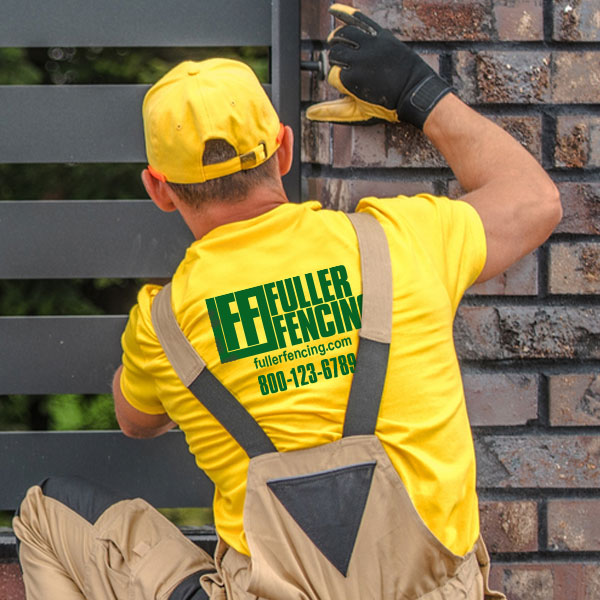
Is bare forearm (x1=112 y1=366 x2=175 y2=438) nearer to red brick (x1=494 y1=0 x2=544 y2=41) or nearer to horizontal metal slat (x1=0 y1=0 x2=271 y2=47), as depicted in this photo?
horizontal metal slat (x1=0 y1=0 x2=271 y2=47)

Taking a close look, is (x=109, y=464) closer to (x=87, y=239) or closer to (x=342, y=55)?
(x=87, y=239)

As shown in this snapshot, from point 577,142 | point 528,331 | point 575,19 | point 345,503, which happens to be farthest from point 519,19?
point 345,503

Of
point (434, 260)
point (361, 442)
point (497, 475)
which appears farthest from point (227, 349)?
point (497, 475)

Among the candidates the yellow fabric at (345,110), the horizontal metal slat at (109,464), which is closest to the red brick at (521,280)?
the yellow fabric at (345,110)

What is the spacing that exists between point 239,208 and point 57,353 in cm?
89

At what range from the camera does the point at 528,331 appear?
1688 mm

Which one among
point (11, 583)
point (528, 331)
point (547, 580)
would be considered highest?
point (528, 331)

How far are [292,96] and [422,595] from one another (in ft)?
3.80

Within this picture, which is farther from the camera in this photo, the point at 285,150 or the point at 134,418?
the point at 134,418

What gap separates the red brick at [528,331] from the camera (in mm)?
1685

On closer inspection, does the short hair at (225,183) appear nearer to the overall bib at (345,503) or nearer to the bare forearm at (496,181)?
the overall bib at (345,503)

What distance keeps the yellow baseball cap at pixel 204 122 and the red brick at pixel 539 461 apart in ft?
2.72

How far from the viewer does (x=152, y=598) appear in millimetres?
1524

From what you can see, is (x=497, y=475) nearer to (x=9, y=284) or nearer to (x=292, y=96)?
(x=292, y=96)
